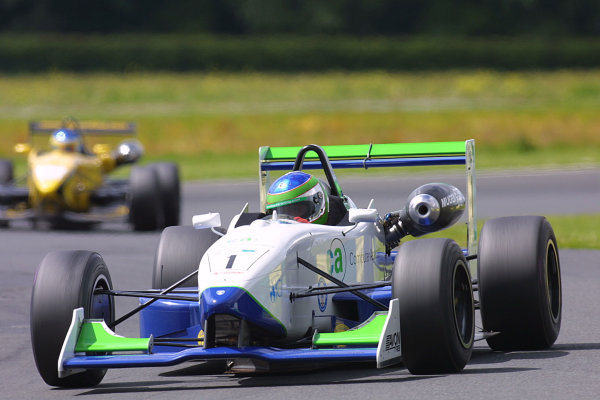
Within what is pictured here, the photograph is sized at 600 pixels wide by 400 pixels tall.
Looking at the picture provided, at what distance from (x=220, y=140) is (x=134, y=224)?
21766 mm

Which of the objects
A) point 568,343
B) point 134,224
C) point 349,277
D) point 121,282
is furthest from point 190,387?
point 134,224

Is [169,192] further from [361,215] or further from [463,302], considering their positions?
[463,302]

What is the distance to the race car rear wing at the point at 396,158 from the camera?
986cm

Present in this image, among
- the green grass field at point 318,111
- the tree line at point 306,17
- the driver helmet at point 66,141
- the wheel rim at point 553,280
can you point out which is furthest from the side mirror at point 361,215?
the tree line at point 306,17

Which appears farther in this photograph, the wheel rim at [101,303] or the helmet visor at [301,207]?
the helmet visor at [301,207]

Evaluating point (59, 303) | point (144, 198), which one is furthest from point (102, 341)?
point (144, 198)

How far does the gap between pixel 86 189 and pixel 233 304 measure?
13036 mm

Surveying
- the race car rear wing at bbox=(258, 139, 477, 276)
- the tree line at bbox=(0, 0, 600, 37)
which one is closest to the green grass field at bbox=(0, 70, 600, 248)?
the tree line at bbox=(0, 0, 600, 37)

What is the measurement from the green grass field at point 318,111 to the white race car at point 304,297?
22306 mm

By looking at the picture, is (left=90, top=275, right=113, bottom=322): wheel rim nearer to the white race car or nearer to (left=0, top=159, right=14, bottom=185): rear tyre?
the white race car

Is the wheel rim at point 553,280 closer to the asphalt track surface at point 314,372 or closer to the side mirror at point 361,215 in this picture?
the asphalt track surface at point 314,372

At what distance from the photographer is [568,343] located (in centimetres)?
896

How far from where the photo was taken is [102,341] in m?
7.59

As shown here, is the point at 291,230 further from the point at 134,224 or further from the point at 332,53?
the point at 332,53
